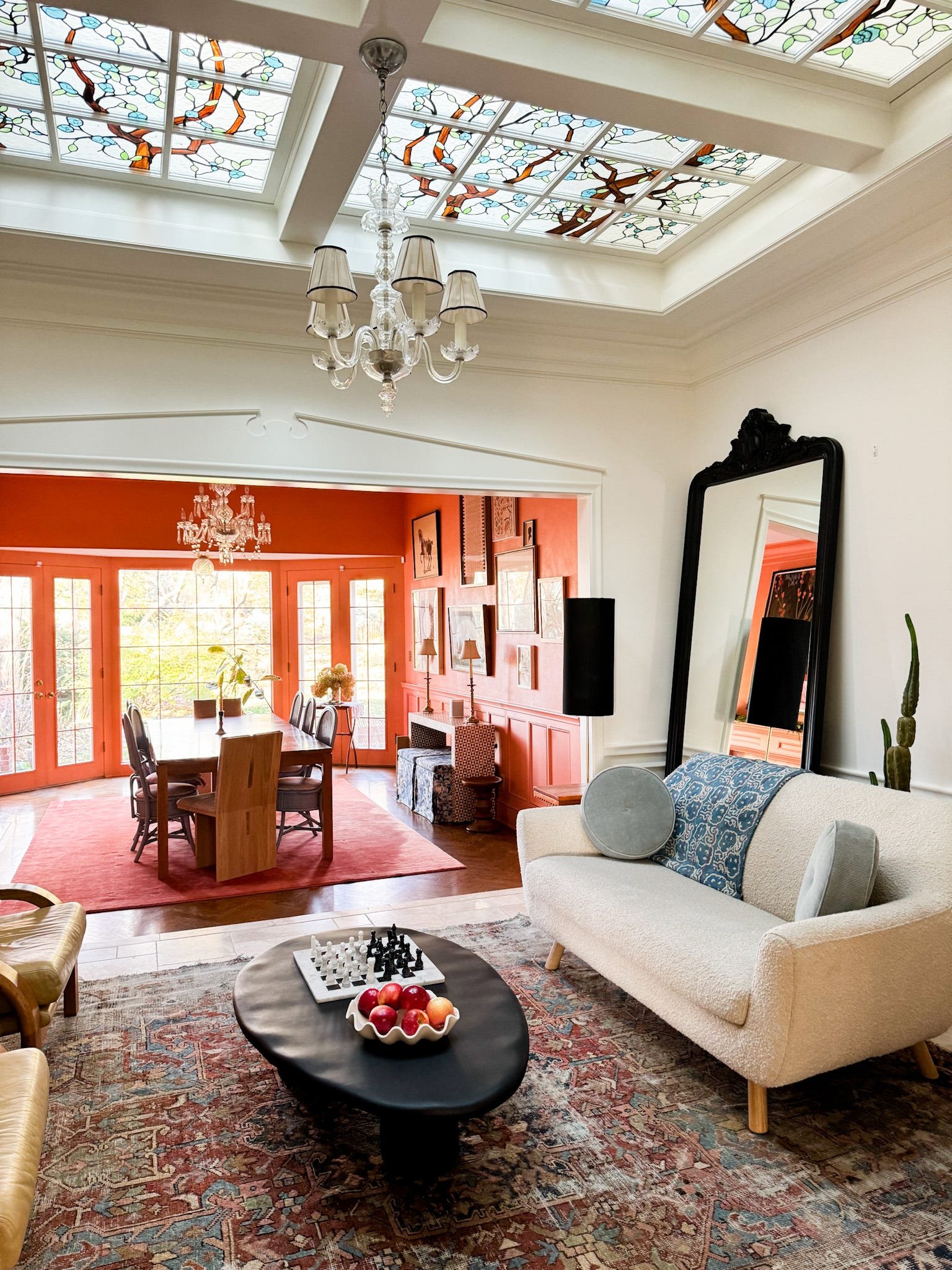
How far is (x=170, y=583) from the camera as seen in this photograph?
9375mm

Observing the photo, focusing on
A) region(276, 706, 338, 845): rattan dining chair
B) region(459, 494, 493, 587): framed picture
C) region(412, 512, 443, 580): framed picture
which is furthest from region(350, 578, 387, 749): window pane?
region(276, 706, 338, 845): rattan dining chair

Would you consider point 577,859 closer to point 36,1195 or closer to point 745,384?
point 36,1195

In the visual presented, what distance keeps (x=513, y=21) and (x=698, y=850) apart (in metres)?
2.99

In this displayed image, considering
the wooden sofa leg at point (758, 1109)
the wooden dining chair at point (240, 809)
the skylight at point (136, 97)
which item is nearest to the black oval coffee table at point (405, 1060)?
the wooden sofa leg at point (758, 1109)

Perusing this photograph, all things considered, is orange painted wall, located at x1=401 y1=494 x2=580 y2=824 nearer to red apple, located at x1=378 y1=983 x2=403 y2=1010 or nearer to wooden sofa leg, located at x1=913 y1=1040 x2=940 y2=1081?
wooden sofa leg, located at x1=913 y1=1040 x2=940 y2=1081

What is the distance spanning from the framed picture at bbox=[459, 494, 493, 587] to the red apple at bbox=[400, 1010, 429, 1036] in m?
4.96

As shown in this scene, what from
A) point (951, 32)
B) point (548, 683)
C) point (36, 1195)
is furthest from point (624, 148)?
point (36, 1195)

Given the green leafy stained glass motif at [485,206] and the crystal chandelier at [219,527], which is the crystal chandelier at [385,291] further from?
the crystal chandelier at [219,527]

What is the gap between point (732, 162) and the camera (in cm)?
349

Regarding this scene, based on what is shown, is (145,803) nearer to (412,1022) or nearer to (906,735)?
(412,1022)

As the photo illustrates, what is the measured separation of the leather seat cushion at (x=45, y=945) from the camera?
2.69 meters

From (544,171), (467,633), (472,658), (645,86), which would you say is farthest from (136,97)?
(467,633)

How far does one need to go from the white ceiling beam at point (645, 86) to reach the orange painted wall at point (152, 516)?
15.4 feet

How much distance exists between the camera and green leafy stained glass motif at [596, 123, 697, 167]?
328 cm
